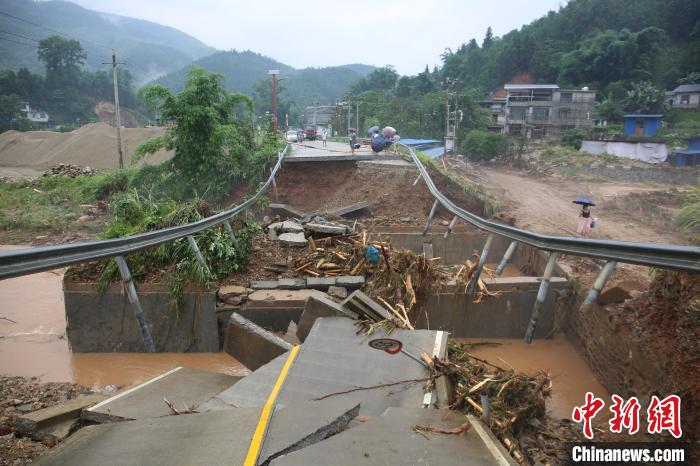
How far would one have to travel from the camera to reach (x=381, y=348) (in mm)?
4773

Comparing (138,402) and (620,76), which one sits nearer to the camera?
(138,402)

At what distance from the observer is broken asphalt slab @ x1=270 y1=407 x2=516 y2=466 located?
272 centimetres

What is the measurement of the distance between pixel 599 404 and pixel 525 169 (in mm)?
31776

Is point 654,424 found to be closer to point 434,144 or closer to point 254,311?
point 254,311

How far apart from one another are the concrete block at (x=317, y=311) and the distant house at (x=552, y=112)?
4855cm

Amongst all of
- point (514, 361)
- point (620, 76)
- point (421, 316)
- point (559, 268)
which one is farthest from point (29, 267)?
point (620, 76)

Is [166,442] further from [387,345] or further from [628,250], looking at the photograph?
[628,250]

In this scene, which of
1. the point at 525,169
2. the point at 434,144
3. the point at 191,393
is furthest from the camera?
the point at 525,169

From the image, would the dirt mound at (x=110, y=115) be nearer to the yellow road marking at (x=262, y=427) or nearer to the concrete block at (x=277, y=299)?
the concrete block at (x=277, y=299)

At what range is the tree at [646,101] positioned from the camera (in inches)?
1746

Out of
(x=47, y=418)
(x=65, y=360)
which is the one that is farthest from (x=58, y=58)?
(x=47, y=418)

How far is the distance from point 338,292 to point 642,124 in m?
46.9

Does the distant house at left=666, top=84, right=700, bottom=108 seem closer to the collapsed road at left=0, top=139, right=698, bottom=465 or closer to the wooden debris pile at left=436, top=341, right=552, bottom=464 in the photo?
the collapsed road at left=0, top=139, right=698, bottom=465

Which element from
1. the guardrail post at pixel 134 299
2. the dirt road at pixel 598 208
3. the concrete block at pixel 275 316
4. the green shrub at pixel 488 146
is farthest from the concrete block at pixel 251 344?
the green shrub at pixel 488 146
